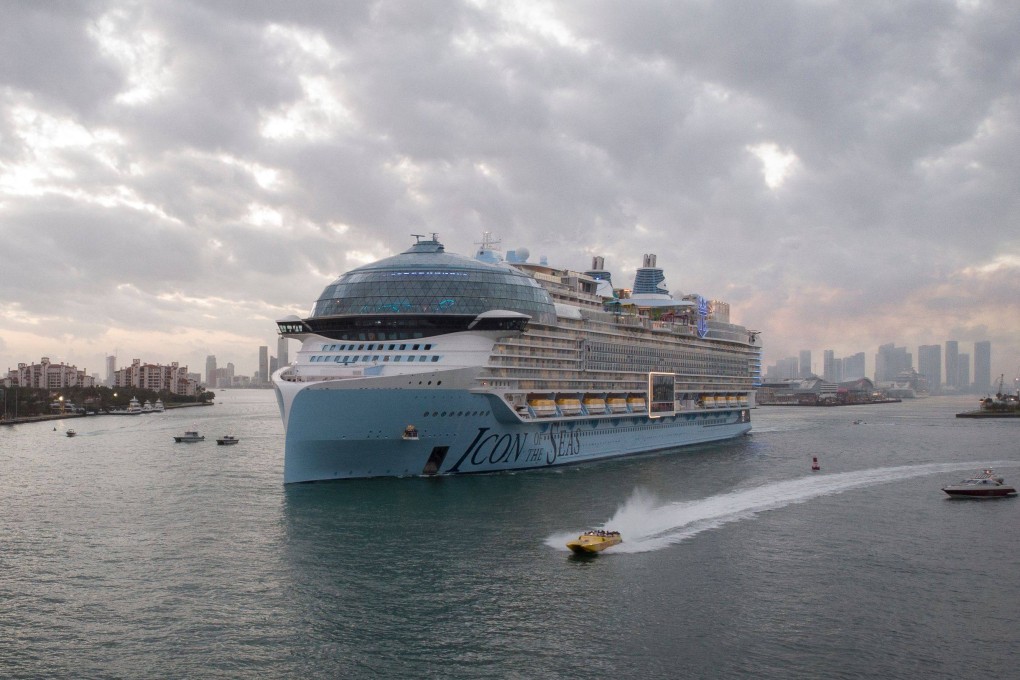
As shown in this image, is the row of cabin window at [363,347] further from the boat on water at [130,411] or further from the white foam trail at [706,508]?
the boat on water at [130,411]

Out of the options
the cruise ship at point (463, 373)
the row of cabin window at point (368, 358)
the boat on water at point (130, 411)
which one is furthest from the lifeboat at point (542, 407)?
the boat on water at point (130, 411)

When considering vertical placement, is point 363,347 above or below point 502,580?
above

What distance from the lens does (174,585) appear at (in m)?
32.0

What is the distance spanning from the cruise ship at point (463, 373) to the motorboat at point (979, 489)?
88.9 feet

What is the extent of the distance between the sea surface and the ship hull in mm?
1249

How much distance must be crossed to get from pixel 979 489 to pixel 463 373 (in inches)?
1371

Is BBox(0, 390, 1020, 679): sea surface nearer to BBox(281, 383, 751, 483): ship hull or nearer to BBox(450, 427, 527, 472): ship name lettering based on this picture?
BBox(281, 383, 751, 483): ship hull

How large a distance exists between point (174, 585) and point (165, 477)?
33169 millimetres

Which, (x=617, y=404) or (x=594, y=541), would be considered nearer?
(x=594, y=541)

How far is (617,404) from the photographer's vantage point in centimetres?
7444

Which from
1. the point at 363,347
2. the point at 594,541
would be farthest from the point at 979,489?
the point at 363,347

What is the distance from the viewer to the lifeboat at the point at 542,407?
62.6 metres

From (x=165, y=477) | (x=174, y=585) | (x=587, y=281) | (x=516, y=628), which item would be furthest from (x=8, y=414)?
(x=516, y=628)

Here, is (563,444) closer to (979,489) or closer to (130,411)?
(979,489)
